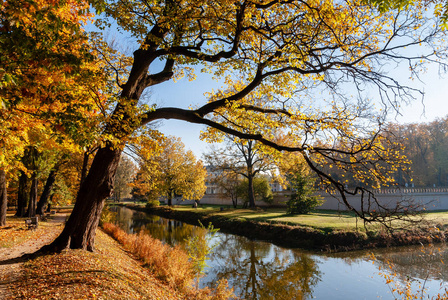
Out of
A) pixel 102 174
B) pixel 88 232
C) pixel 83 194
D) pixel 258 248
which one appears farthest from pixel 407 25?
pixel 258 248

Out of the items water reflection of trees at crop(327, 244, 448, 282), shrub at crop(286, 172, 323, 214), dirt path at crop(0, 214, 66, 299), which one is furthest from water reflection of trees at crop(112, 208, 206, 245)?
water reflection of trees at crop(327, 244, 448, 282)

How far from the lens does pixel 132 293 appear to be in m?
6.32

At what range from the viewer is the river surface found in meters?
9.09

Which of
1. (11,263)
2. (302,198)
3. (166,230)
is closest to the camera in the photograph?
(11,263)

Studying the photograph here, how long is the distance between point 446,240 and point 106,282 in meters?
16.9

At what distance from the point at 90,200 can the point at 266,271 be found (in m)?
7.64

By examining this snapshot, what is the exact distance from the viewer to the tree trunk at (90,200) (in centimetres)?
802

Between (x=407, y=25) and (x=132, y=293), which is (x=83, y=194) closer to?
(x=132, y=293)

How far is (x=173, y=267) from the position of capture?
8578 millimetres

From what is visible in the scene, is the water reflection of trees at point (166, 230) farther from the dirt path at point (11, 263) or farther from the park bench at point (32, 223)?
the dirt path at point (11, 263)

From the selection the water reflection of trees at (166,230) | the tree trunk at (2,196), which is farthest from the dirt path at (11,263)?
the water reflection of trees at (166,230)

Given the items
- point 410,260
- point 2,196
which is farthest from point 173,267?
point 2,196

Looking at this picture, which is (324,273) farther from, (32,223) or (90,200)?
(32,223)

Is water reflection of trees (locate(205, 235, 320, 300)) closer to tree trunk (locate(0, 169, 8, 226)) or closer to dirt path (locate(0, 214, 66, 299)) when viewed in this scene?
dirt path (locate(0, 214, 66, 299))
